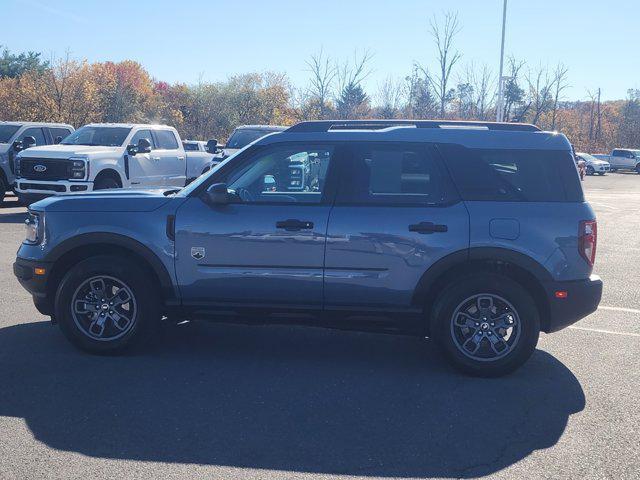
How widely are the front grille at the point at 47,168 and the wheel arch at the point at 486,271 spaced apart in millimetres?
10976

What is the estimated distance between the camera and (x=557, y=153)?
576 cm

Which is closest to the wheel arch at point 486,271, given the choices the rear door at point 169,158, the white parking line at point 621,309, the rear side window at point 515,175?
the rear side window at point 515,175

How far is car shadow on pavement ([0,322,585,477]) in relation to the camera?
13.9 feet

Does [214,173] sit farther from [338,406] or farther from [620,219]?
[620,219]

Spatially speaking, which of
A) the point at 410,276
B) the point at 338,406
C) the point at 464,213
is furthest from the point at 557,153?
the point at 338,406

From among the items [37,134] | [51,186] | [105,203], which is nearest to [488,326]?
[105,203]

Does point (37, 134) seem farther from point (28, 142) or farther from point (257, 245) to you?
point (257, 245)

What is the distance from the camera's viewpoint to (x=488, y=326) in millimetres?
5734

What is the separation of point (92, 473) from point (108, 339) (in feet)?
7.12

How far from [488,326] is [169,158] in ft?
41.1

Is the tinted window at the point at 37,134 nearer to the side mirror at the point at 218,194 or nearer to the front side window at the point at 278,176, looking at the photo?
the front side window at the point at 278,176

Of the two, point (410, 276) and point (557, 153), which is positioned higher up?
point (557, 153)

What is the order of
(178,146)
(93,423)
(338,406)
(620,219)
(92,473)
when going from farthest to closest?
(620,219) → (178,146) → (338,406) → (93,423) → (92,473)

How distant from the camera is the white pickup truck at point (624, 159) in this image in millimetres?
56406
